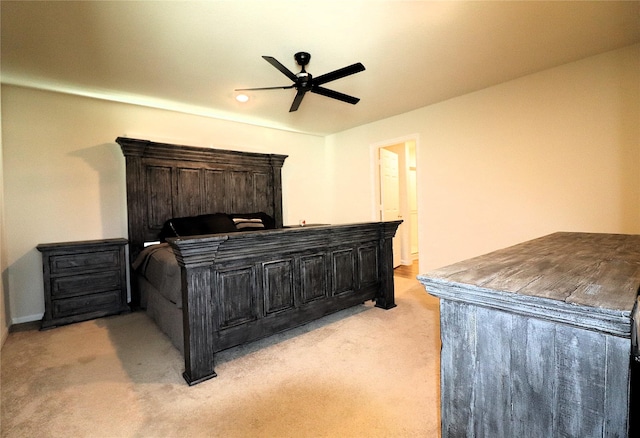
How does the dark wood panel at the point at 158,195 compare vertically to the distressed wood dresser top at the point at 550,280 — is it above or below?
above

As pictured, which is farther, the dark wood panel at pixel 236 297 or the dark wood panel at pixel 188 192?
the dark wood panel at pixel 188 192

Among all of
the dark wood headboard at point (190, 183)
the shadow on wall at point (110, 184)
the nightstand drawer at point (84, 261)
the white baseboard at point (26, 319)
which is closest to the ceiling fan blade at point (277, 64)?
the dark wood headboard at point (190, 183)

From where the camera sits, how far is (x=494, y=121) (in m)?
3.62

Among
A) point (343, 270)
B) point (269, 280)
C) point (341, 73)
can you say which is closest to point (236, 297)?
point (269, 280)

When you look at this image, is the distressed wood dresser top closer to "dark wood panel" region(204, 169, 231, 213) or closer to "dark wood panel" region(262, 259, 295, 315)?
"dark wood panel" region(262, 259, 295, 315)

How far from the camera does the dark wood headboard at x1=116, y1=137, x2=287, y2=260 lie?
11.6 ft

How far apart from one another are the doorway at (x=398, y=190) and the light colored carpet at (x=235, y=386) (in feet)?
9.06

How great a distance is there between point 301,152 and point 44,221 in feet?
12.5

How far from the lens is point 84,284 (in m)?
3.07

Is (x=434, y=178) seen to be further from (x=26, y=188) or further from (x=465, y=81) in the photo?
(x=26, y=188)

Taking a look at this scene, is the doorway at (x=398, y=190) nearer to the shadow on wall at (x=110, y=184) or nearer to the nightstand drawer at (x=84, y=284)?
the shadow on wall at (x=110, y=184)

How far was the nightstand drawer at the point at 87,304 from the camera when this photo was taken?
296cm

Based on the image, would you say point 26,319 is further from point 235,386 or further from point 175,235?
point 235,386

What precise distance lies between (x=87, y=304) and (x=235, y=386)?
234 centimetres
